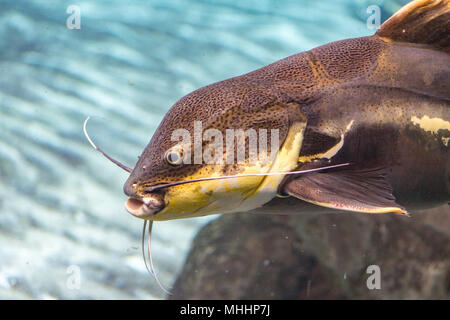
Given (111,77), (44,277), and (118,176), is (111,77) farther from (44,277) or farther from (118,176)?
(44,277)

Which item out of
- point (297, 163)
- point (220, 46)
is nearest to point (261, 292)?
point (297, 163)

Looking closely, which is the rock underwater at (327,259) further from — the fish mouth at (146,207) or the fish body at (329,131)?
the fish mouth at (146,207)

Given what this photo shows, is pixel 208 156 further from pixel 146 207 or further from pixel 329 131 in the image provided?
pixel 329 131

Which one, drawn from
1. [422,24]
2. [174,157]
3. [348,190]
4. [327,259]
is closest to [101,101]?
[327,259]

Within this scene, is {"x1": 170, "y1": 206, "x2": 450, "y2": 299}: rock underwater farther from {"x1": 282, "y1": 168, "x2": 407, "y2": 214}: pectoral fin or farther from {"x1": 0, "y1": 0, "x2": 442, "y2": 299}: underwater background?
{"x1": 282, "y1": 168, "x2": 407, "y2": 214}: pectoral fin

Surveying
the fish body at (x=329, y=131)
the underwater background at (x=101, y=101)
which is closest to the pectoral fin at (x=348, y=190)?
the fish body at (x=329, y=131)
